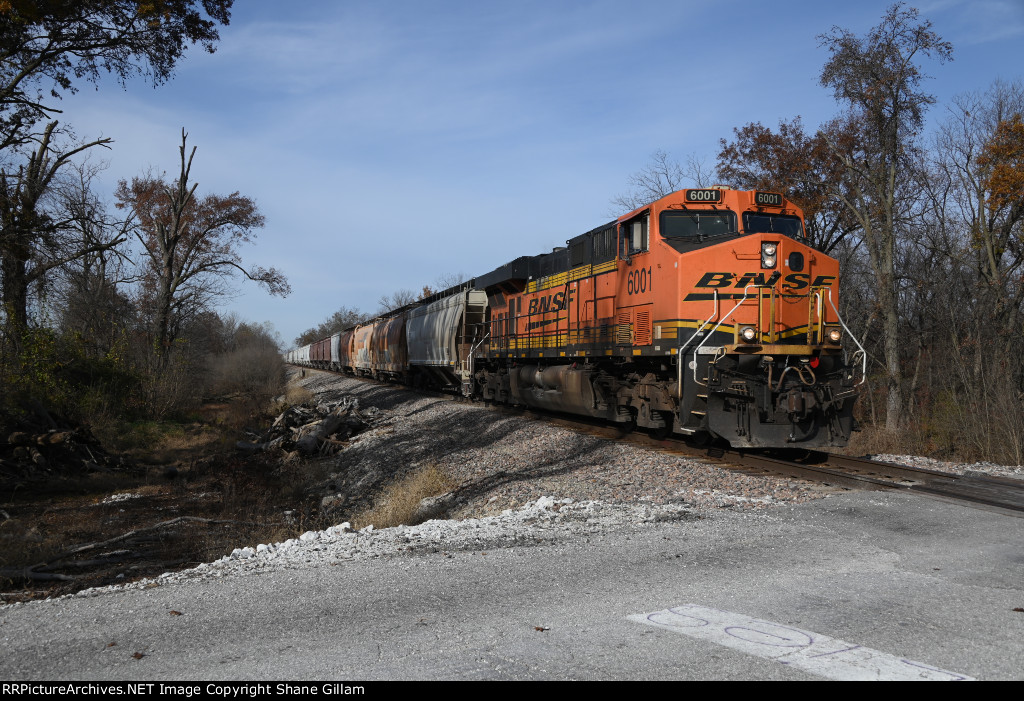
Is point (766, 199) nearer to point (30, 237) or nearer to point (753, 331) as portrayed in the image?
point (753, 331)

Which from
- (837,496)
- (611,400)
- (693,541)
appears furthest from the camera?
(611,400)

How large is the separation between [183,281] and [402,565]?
2961 centimetres

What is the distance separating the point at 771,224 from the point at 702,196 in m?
1.10

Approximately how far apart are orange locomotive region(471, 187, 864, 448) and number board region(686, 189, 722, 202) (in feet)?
0.06

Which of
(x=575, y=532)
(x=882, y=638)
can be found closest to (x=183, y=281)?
(x=575, y=532)

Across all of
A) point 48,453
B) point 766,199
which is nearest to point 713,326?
point 766,199

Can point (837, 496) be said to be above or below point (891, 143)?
below

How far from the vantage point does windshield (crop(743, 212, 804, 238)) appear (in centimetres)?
1084

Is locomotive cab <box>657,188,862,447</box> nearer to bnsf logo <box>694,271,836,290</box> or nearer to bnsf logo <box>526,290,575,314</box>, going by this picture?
bnsf logo <box>694,271,836,290</box>

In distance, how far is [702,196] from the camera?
35.7ft

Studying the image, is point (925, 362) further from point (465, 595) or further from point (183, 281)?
point (183, 281)

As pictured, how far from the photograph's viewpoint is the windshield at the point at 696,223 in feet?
35.5

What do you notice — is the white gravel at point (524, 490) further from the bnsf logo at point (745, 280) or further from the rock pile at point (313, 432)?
the bnsf logo at point (745, 280)

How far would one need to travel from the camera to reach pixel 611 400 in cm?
1321
